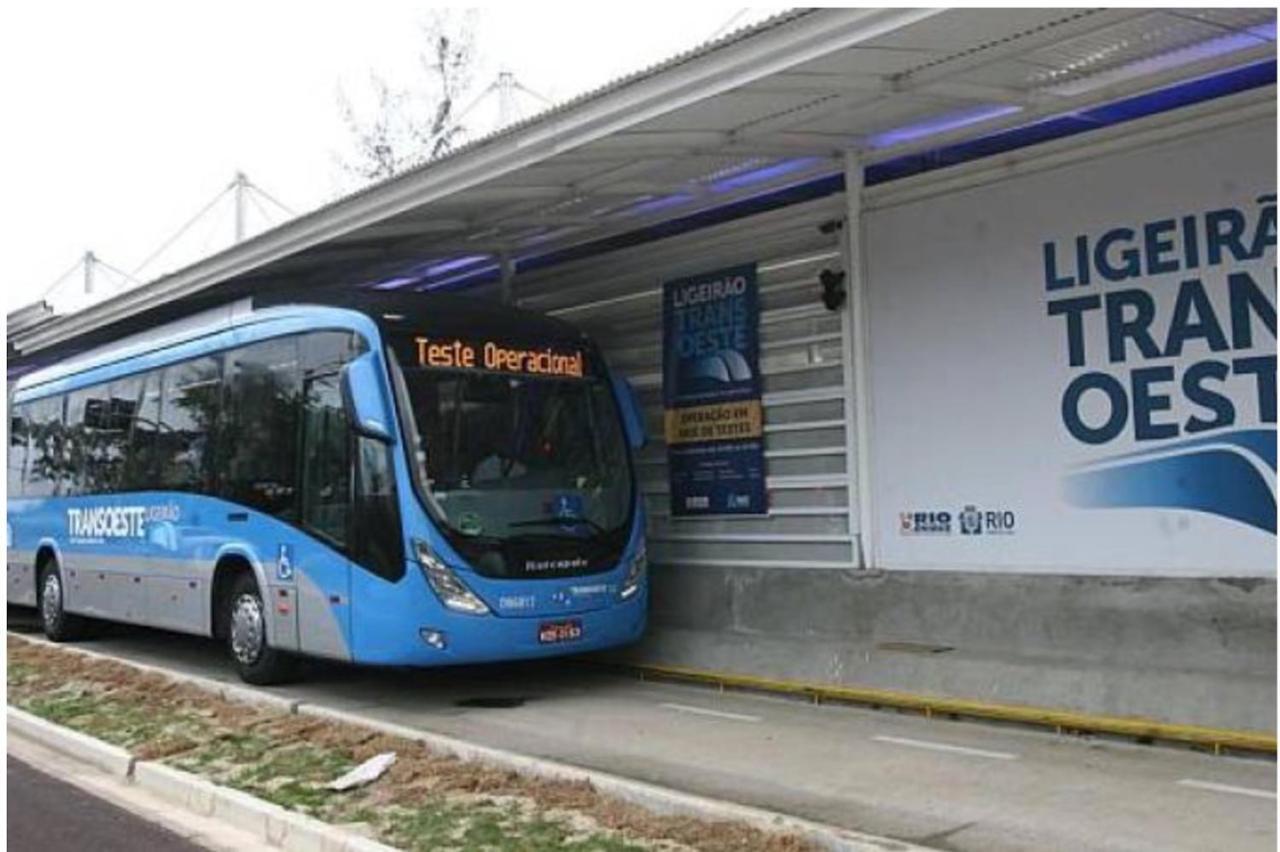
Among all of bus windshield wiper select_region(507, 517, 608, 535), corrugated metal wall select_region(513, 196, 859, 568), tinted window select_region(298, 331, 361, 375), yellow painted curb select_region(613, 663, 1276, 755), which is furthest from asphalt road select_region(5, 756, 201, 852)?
corrugated metal wall select_region(513, 196, 859, 568)

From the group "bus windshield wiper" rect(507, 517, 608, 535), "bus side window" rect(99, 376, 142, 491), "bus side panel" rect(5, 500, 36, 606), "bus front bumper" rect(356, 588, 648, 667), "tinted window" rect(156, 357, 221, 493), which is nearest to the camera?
"bus front bumper" rect(356, 588, 648, 667)

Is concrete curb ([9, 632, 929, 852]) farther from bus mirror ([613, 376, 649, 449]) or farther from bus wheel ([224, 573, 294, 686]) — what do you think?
bus mirror ([613, 376, 649, 449])

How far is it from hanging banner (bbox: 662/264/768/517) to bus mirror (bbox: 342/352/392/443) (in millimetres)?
3417

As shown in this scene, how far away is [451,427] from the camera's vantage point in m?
10.2

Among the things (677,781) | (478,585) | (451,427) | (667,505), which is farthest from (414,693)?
(677,781)

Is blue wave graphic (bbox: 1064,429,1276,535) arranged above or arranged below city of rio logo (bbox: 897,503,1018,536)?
above

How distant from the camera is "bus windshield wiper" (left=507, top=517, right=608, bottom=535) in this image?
404 inches

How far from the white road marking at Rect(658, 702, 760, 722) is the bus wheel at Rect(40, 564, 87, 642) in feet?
28.7

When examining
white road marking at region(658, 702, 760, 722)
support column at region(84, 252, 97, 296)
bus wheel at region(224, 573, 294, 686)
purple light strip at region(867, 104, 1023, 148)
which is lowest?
white road marking at region(658, 702, 760, 722)

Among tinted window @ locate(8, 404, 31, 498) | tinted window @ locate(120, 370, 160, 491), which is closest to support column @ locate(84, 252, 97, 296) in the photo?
tinted window @ locate(8, 404, 31, 498)

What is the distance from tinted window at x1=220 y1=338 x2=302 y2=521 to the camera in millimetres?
11000

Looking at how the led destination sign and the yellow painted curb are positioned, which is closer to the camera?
the yellow painted curb

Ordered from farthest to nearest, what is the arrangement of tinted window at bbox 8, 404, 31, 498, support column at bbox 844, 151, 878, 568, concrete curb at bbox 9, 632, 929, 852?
tinted window at bbox 8, 404, 31, 498 → support column at bbox 844, 151, 878, 568 → concrete curb at bbox 9, 632, 929, 852

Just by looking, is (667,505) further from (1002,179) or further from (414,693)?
(1002,179)
